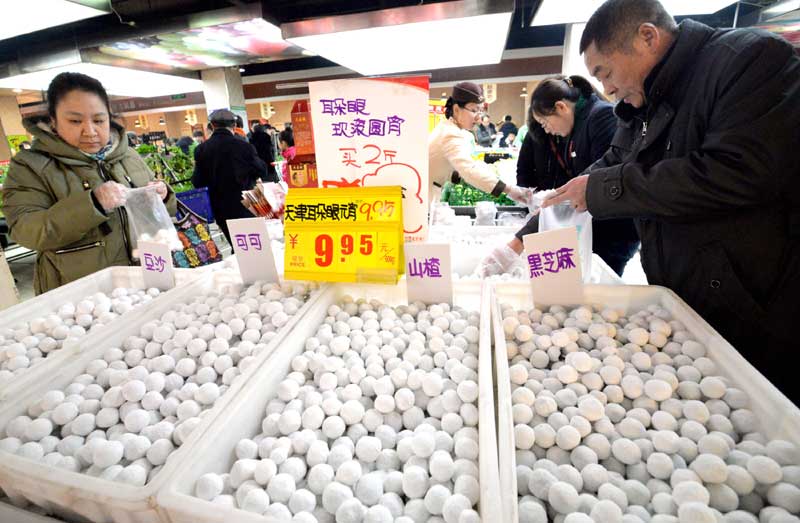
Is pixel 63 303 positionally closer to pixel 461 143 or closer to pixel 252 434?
pixel 252 434

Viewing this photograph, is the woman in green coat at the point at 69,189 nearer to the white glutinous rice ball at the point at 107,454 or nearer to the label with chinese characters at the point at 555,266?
the white glutinous rice ball at the point at 107,454

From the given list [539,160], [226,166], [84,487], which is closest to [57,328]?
[84,487]

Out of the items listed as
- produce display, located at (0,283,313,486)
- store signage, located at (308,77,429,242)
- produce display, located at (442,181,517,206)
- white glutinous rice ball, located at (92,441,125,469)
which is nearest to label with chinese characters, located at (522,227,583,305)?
store signage, located at (308,77,429,242)

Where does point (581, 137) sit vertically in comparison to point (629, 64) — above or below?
below

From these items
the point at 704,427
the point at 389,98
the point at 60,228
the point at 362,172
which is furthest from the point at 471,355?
the point at 60,228

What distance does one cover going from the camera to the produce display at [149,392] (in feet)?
2.40

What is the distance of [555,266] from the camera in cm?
108

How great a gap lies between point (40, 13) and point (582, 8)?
12.6 feet

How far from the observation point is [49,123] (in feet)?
5.13

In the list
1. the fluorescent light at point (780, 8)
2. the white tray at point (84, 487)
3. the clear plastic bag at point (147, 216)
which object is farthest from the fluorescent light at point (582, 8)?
the white tray at point (84, 487)

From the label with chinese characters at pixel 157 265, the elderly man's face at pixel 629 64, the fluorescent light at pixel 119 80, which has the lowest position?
the label with chinese characters at pixel 157 265

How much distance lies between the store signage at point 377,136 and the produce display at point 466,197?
2.28 meters

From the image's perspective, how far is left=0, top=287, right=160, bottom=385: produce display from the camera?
3.43ft

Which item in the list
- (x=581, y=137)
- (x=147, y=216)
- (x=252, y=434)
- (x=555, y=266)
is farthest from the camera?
(x=581, y=137)
